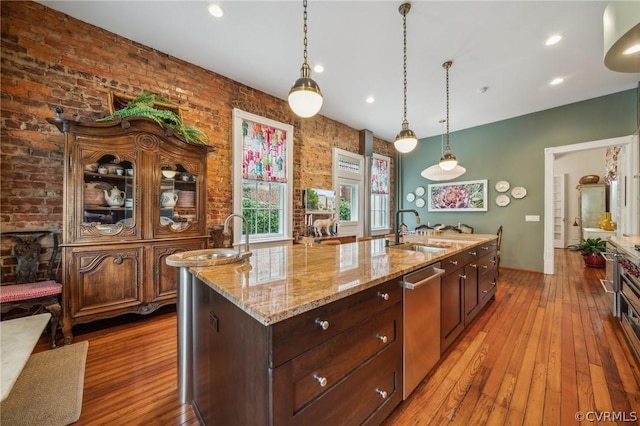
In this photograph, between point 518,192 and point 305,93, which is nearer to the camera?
point 305,93

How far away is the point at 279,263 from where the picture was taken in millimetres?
1578

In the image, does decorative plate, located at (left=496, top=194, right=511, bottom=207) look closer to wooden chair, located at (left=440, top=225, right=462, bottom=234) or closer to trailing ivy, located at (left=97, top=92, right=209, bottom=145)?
wooden chair, located at (left=440, top=225, right=462, bottom=234)

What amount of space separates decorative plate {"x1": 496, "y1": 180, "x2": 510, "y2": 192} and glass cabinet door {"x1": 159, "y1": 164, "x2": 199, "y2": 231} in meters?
6.03

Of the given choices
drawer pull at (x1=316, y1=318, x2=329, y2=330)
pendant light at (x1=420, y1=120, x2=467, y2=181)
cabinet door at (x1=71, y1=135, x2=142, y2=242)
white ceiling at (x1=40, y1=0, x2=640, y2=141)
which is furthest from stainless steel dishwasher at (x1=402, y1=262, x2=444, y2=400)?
pendant light at (x1=420, y1=120, x2=467, y2=181)

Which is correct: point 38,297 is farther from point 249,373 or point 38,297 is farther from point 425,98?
point 425,98

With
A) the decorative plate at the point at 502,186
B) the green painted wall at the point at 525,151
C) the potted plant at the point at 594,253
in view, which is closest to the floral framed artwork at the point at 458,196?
the green painted wall at the point at 525,151

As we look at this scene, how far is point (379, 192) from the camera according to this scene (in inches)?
262

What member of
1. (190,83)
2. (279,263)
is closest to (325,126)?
(190,83)

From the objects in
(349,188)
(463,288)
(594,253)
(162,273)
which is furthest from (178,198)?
(594,253)

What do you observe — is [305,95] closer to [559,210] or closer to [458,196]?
[458,196]

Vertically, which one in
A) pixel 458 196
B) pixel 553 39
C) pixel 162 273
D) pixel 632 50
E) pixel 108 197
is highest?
pixel 553 39

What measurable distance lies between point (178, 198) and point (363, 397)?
283cm

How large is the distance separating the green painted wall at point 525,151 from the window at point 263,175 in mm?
3559

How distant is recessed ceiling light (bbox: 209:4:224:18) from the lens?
240cm
